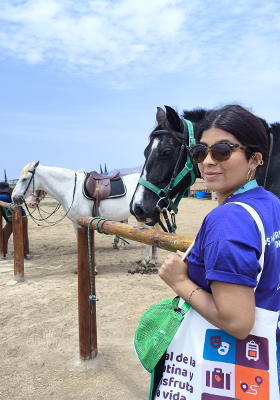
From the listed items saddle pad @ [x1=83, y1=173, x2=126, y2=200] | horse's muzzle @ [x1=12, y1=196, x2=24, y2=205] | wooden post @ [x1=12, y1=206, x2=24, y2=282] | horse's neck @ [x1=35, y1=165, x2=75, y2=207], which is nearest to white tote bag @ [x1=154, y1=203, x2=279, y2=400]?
wooden post @ [x1=12, y1=206, x2=24, y2=282]

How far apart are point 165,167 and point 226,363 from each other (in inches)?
80.4

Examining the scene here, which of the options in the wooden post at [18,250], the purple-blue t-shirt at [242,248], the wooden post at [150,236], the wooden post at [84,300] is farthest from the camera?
the wooden post at [18,250]

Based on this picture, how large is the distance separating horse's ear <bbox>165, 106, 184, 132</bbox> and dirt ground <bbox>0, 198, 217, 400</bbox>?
6.84ft

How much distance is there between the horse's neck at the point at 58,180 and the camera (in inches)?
215

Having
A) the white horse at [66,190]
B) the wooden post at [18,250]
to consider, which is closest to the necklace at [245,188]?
the wooden post at [18,250]

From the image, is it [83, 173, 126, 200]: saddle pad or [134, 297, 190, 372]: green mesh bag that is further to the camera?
[83, 173, 126, 200]: saddle pad

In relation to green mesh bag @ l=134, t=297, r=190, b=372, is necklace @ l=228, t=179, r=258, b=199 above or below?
above

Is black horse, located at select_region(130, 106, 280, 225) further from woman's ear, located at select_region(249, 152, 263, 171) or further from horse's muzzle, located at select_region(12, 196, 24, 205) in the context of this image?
horse's muzzle, located at select_region(12, 196, 24, 205)

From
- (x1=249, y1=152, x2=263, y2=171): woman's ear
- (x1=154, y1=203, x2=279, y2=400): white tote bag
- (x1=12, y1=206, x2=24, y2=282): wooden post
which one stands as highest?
(x1=249, y1=152, x2=263, y2=171): woman's ear

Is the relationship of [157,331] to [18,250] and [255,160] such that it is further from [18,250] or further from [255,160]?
[18,250]

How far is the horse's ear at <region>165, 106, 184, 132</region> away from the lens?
2.69m

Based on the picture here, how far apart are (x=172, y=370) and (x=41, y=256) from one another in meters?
5.86

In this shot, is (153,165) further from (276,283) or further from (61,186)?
(61,186)

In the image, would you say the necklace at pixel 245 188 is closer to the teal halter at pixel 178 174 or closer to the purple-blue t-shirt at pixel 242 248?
the purple-blue t-shirt at pixel 242 248
